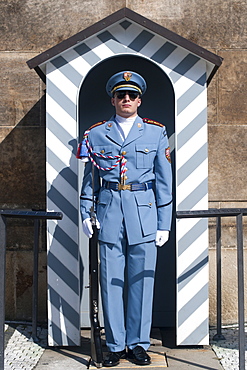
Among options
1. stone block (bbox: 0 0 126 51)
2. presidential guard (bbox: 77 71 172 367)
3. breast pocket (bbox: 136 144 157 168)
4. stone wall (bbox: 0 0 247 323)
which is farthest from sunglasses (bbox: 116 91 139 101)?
stone block (bbox: 0 0 126 51)

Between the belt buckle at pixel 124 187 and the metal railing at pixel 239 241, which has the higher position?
the belt buckle at pixel 124 187

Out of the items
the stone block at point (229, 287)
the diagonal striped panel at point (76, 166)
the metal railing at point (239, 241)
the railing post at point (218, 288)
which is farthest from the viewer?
the stone block at point (229, 287)

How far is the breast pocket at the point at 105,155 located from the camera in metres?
4.43

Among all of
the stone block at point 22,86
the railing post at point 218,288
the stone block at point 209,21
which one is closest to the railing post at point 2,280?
the railing post at point 218,288

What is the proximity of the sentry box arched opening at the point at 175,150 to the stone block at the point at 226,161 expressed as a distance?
1018 mm

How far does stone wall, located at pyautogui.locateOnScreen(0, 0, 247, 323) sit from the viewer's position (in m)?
5.72

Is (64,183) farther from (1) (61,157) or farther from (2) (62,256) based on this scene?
(2) (62,256)

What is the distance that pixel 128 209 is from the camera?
440 centimetres

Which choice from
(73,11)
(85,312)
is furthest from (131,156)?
(73,11)

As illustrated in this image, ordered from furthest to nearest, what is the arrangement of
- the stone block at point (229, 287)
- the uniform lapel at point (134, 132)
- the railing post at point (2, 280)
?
the stone block at point (229, 287), the uniform lapel at point (134, 132), the railing post at point (2, 280)

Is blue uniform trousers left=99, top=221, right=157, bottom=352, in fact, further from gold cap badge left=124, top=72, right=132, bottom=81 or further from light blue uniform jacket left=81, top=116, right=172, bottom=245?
gold cap badge left=124, top=72, right=132, bottom=81

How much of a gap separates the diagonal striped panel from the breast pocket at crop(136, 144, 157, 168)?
31 centimetres

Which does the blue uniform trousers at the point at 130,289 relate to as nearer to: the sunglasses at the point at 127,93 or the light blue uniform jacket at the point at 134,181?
the light blue uniform jacket at the point at 134,181

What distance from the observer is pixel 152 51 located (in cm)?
467
